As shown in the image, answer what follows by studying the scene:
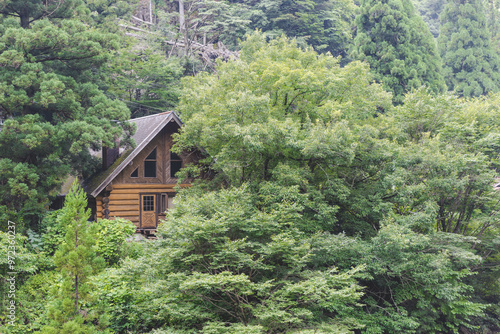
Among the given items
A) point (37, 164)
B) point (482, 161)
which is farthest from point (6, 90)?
point (482, 161)

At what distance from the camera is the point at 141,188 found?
20.1m

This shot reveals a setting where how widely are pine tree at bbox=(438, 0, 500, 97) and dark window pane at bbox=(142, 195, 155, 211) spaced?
28659 millimetres

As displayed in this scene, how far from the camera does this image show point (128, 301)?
12.4m

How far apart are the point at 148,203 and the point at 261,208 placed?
8.53 m

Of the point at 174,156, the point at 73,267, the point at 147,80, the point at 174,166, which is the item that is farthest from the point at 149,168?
the point at 147,80

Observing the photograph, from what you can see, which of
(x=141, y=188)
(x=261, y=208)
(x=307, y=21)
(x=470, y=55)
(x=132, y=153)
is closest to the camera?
(x=261, y=208)

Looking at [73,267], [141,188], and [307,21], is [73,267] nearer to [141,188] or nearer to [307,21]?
[141,188]

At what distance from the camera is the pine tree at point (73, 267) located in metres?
9.54

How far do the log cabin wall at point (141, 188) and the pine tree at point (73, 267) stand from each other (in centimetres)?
933

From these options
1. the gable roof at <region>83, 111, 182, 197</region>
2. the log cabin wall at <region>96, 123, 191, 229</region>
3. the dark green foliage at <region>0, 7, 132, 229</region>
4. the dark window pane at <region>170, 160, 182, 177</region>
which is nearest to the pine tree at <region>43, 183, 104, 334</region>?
the dark green foliage at <region>0, 7, 132, 229</region>

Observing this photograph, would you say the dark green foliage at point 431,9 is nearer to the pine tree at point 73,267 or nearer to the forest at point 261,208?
the forest at point 261,208

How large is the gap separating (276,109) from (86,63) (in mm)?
9095

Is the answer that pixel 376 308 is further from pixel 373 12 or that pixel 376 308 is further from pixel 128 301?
pixel 373 12

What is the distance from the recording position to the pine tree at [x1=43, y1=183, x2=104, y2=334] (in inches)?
376
